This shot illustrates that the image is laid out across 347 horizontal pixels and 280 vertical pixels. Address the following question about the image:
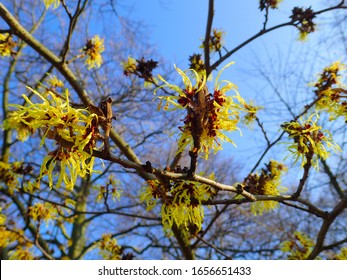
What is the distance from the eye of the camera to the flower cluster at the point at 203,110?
4.99ft

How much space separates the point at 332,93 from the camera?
261 cm

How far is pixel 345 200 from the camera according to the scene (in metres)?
2.33

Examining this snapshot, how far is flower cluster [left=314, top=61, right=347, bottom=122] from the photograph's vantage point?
2514mm

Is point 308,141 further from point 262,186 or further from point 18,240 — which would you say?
point 18,240

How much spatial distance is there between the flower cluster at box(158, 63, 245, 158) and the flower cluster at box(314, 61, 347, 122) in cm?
110

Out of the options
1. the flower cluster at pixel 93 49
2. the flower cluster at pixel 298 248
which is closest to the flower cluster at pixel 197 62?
the flower cluster at pixel 93 49

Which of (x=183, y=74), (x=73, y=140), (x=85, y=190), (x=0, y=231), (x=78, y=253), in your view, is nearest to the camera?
(x=73, y=140)

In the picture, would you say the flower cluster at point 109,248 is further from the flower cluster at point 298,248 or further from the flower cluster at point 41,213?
the flower cluster at point 298,248

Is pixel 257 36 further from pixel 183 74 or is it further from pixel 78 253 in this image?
pixel 78 253

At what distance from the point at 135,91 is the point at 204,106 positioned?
713 cm

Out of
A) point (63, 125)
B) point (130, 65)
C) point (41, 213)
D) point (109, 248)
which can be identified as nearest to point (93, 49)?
point (130, 65)

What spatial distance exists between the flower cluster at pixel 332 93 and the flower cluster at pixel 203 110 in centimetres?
110

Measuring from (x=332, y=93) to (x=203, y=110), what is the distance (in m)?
1.54

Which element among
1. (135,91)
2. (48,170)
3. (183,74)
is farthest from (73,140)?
(135,91)
